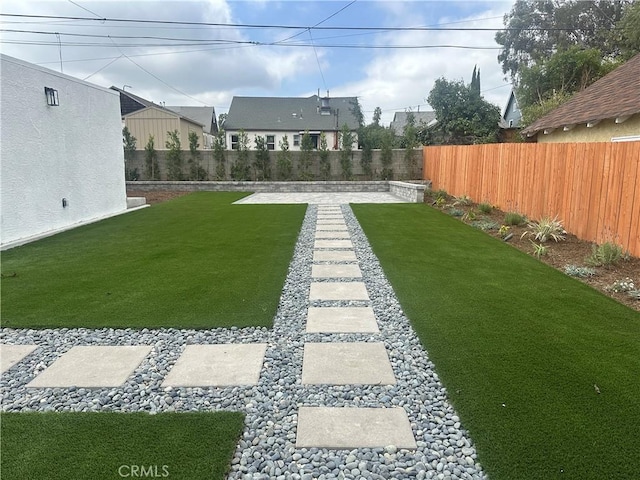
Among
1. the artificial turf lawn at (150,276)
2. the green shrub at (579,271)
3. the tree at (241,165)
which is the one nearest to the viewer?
the artificial turf lawn at (150,276)

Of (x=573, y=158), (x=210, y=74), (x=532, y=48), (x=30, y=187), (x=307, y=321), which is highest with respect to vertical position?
(x=532, y=48)

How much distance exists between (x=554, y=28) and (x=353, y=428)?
94.5 ft

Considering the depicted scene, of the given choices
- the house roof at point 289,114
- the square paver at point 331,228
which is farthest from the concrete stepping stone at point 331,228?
the house roof at point 289,114

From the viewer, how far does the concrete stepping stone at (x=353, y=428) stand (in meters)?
2.08

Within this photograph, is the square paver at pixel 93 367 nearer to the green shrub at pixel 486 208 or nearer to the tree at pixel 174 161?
the green shrub at pixel 486 208

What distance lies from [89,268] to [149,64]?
16.1m

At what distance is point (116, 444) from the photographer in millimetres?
2029

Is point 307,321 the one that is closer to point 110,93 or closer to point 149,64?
point 110,93

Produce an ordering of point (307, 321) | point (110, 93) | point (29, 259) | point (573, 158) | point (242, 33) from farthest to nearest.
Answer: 1. point (242, 33)
2. point (110, 93)
3. point (573, 158)
4. point (29, 259)
5. point (307, 321)

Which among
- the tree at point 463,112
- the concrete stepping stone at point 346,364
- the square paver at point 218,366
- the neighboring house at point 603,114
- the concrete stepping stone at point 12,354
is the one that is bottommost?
the concrete stepping stone at point 346,364

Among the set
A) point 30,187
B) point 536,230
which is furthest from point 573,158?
point 30,187

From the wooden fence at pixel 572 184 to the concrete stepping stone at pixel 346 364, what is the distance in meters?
4.17

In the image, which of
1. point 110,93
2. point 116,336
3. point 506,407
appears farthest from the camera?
point 110,93

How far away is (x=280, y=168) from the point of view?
1764 cm
